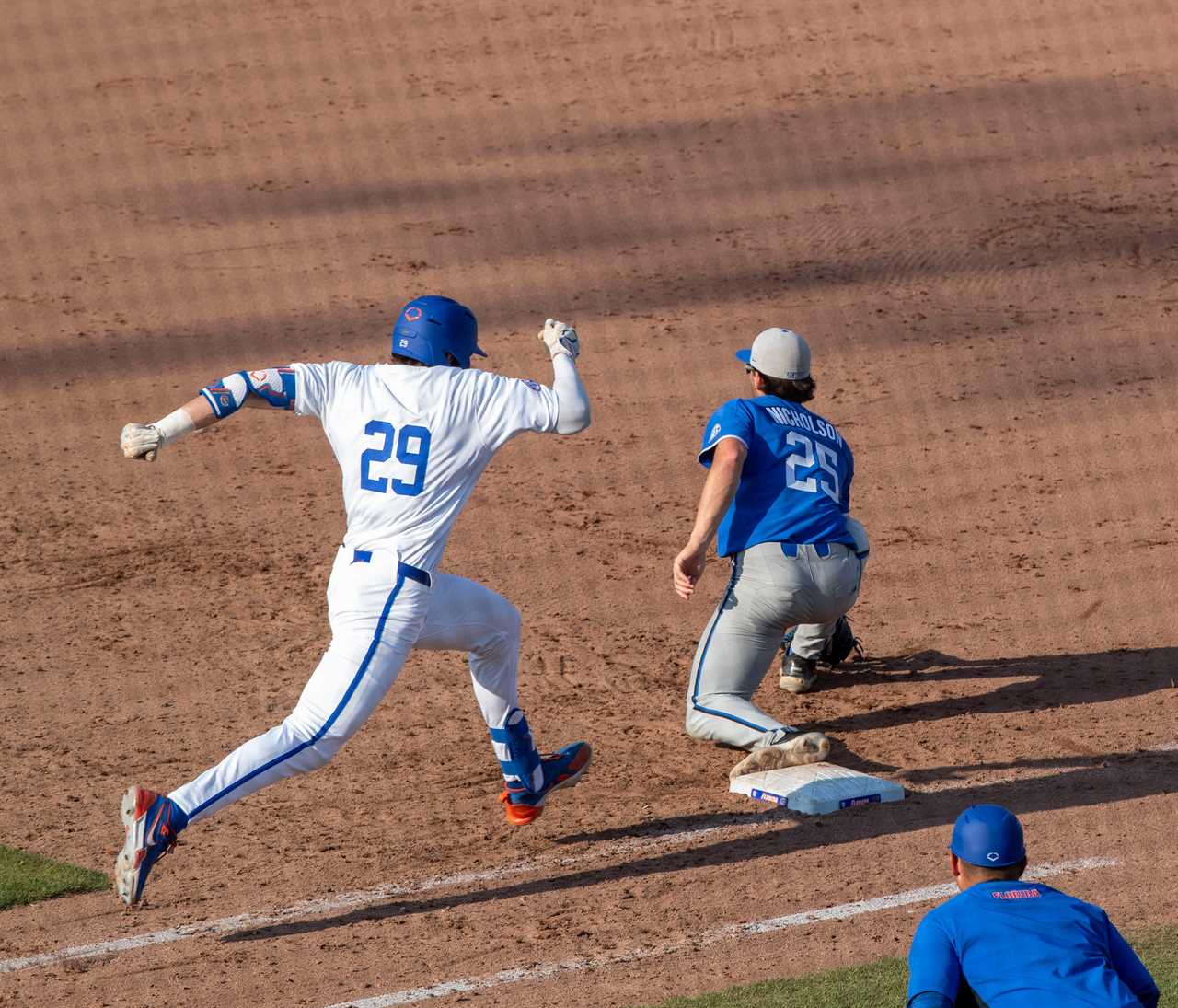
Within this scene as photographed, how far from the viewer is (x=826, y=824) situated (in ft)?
16.0

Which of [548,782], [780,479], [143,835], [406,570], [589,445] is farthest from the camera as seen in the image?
[589,445]

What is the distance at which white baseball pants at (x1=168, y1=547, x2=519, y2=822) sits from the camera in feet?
13.7

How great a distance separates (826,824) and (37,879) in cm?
227

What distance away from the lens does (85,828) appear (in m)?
4.94

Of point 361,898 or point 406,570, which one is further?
point 361,898

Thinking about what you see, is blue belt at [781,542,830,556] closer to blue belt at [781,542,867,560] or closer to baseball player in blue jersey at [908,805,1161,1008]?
blue belt at [781,542,867,560]

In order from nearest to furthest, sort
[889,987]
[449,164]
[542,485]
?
1. [889,987]
2. [542,485]
3. [449,164]

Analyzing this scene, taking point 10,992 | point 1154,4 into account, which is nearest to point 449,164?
point 1154,4

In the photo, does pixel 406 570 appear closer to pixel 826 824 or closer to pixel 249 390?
pixel 249 390

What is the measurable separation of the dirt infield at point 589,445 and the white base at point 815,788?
6 centimetres

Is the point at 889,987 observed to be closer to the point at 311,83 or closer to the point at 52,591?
the point at 52,591

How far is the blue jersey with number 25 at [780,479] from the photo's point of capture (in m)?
5.16

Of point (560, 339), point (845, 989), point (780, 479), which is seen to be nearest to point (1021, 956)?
point (845, 989)

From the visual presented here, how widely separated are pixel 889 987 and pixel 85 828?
8.12ft
